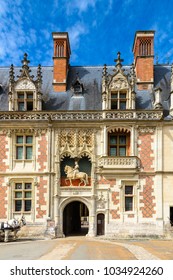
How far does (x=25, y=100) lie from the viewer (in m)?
24.3

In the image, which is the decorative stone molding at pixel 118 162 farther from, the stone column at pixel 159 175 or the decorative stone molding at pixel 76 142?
the stone column at pixel 159 175

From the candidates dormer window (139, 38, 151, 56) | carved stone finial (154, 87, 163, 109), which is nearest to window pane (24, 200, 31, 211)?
carved stone finial (154, 87, 163, 109)

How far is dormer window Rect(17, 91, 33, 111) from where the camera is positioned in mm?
24298

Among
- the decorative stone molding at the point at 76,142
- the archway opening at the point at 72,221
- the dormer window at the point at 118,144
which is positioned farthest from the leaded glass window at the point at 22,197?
the dormer window at the point at 118,144

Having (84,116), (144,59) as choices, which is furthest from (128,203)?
(144,59)

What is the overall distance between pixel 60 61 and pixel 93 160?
8.99m

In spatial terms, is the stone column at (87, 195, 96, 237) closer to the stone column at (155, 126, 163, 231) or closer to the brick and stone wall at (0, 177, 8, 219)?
the stone column at (155, 126, 163, 231)

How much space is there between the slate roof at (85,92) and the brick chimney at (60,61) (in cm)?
63

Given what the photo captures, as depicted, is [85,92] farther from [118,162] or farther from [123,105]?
[118,162]

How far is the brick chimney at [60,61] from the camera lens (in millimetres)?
26016

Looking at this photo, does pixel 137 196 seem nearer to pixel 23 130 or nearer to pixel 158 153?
pixel 158 153
